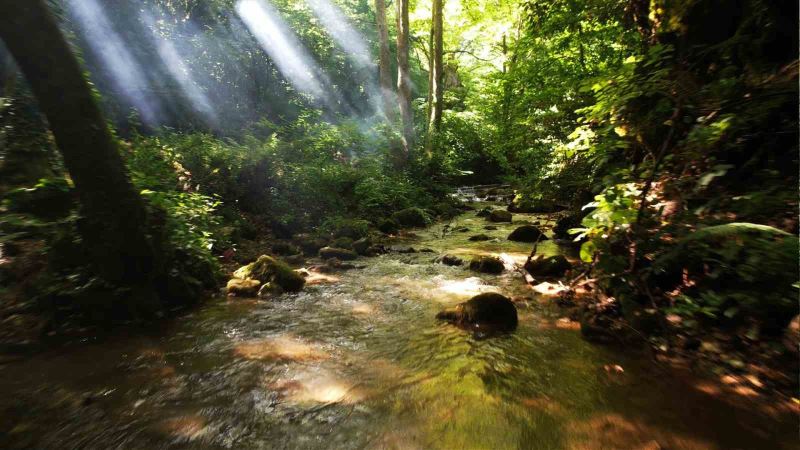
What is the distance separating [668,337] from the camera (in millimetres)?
3734

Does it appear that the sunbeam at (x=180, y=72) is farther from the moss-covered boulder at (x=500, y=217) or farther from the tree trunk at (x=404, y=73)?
the moss-covered boulder at (x=500, y=217)

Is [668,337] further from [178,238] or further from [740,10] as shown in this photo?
[178,238]

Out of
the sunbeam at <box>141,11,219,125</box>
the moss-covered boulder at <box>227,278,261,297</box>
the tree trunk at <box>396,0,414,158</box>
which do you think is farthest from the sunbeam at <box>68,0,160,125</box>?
the moss-covered boulder at <box>227,278,261,297</box>

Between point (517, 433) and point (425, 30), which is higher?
point (425, 30)

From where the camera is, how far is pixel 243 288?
230 inches

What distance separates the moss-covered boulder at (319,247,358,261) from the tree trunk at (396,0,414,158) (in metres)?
8.45

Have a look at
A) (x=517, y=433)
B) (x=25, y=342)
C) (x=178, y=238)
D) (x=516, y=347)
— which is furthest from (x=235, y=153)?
(x=517, y=433)

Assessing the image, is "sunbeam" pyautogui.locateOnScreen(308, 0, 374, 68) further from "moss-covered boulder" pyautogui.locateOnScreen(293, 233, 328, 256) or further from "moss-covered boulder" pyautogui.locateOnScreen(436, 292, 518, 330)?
"moss-covered boulder" pyautogui.locateOnScreen(436, 292, 518, 330)

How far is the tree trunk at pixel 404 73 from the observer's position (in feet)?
52.4

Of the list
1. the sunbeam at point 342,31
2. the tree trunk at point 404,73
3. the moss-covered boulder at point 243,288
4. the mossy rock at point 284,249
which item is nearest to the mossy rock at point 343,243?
the mossy rock at point 284,249

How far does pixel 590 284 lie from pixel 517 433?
3055 mm

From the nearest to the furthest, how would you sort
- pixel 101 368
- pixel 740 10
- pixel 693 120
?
pixel 101 368 → pixel 693 120 → pixel 740 10

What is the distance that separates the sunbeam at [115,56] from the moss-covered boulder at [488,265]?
11.8 m

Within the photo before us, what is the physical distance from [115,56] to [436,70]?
12.6 metres
